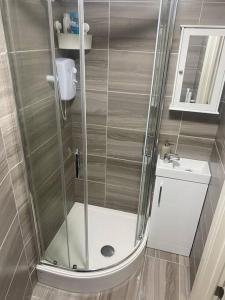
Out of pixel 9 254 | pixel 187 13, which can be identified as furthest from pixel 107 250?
pixel 187 13

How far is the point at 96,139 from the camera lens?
2008 millimetres

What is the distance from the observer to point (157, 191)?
175 centimetres

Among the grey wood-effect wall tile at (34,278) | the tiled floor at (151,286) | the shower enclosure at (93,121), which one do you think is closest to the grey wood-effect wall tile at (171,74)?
the shower enclosure at (93,121)

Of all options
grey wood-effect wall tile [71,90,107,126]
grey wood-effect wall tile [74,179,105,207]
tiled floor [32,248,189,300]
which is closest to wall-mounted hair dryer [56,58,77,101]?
grey wood-effect wall tile [71,90,107,126]

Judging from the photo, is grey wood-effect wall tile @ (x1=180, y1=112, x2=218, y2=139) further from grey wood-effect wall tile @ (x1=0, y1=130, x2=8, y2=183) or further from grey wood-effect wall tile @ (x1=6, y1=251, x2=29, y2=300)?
grey wood-effect wall tile @ (x1=6, y1=251, x2=29, y2=300)

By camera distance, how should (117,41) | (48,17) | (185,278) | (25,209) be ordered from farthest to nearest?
1. (185,278)
2. (117,41)
3. (25,209)
4. (48,17)

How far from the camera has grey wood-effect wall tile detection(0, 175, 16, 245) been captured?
110 cm

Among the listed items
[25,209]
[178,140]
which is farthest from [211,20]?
[25,209]

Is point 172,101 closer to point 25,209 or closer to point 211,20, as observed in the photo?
point 211,20

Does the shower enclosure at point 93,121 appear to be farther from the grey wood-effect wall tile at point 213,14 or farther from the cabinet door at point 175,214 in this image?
the grey wood-effect wall tile at point 213,14

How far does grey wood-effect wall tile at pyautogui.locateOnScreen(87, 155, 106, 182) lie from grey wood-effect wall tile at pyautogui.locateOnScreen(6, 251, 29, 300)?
94 cm

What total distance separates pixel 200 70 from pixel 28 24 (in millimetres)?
1170

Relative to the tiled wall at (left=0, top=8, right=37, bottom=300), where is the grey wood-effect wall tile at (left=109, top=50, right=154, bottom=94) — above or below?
above

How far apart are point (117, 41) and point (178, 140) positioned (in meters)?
0.90
